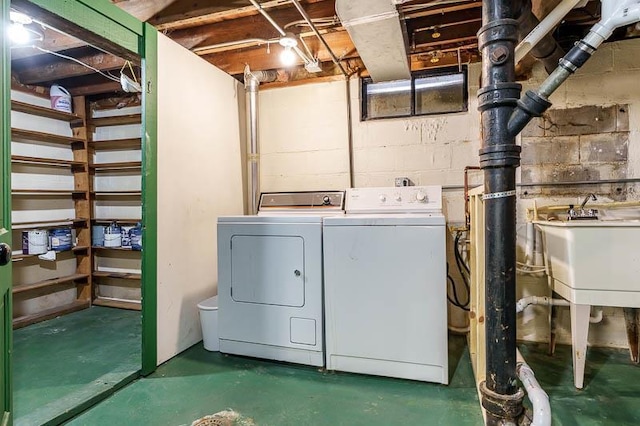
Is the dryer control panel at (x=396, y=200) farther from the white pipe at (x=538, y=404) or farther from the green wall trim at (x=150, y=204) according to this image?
the green wall trim at (x=150, y=204)

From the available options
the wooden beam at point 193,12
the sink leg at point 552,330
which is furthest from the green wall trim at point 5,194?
the sink leg at point 552,330

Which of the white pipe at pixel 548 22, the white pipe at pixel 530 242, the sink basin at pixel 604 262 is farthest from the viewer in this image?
the white pipe at pixel 530 242

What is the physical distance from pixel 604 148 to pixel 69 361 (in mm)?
4074

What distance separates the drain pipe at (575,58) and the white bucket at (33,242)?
392 centimetres

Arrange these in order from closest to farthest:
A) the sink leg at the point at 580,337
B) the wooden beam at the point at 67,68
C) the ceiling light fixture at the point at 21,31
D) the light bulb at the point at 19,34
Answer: the sink leg at the point at 580,337, the ceiling light fixture at the point at 21,31, the light bulb at the point at 19,34, the wooden beam at the point at 67,68

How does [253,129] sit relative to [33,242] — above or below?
above

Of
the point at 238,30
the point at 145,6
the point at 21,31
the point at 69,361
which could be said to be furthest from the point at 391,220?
the point at 21,31

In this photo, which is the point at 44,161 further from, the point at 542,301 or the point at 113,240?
the point at 542,301

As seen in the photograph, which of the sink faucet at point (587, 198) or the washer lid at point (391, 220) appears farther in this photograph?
the sink faucet at point (587, 198)

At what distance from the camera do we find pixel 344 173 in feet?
10.4

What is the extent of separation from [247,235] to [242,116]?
4.70 ft

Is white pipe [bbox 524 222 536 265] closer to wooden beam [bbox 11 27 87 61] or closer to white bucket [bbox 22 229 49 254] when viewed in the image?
wooden beam [bbox 11 27 87 61]

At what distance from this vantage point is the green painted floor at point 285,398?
1.77 meters

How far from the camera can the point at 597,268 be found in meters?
1.91
